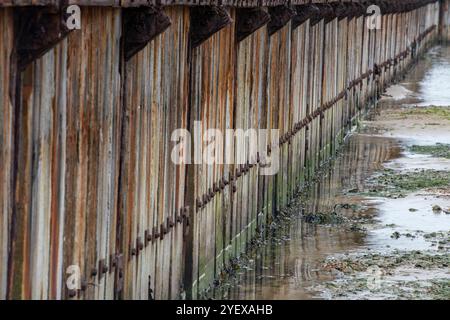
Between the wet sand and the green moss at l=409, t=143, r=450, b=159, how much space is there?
38 centimetres

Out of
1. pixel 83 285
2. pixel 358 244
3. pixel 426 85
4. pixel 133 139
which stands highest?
pixel 133 139

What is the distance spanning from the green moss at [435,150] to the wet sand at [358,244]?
1.26 feet

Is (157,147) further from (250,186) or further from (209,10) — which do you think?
(250,186)

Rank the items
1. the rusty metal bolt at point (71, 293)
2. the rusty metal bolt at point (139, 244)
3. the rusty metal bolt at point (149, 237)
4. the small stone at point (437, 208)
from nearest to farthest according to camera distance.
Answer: the rusty metal bolt at point (71, 293)
the rusty metal bolt at point (139, 244)
the rusty metal bolt at point (149, 237)
the small stone at point (437, 208)

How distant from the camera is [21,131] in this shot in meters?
8.84

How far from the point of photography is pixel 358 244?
20516 millimetres

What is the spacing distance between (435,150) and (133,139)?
2220 centimetres

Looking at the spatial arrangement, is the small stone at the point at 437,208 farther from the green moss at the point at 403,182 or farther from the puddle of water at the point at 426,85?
the puddle of water at the point at 426,85

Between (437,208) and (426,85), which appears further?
(426,85)

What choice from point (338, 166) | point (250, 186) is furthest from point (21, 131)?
point (338, 166)

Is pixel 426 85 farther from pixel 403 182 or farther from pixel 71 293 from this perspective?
pixel 71 293

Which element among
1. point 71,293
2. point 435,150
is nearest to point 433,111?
point 435,150

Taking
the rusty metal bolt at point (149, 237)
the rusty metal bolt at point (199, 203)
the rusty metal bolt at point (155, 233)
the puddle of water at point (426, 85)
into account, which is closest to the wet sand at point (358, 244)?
the rusty metal bolt at point (199, 203)

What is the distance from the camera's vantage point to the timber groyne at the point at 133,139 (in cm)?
887
